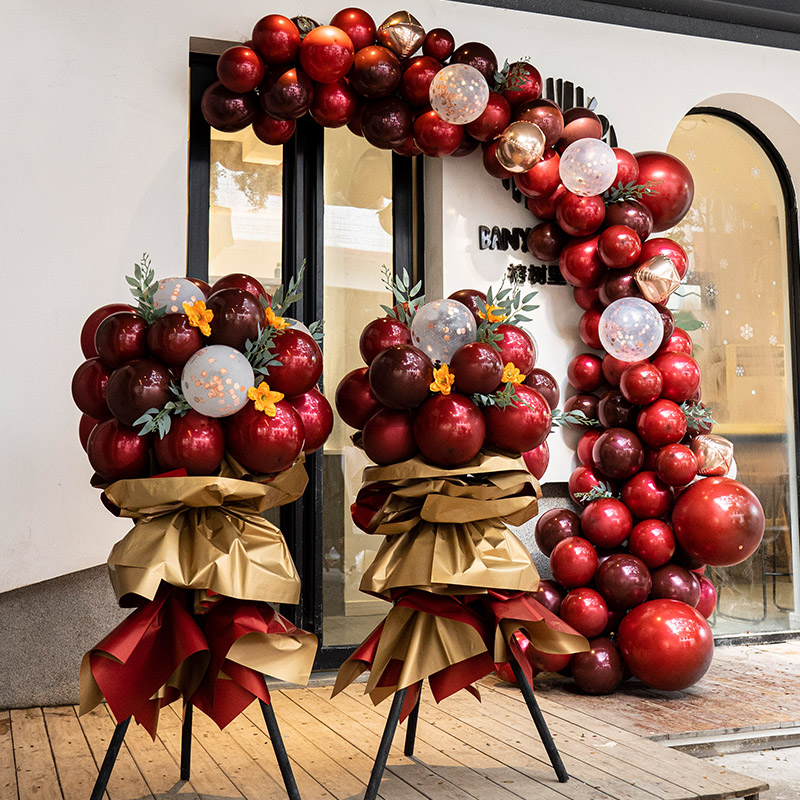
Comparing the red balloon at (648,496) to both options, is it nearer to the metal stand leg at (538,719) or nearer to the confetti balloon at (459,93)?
the metal stand leg at (538,719)

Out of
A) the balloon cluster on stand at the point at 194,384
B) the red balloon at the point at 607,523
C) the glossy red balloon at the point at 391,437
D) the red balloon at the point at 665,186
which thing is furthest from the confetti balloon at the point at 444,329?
the red balloon at the point at 665,186

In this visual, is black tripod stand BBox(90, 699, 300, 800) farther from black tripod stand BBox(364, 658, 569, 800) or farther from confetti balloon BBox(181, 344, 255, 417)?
confetti balloon BBox(181, 344, 255, 417)

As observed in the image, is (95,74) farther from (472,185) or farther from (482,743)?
(482,743)

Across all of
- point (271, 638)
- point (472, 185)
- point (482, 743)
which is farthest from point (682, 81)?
point (271, 638)

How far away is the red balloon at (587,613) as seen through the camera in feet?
11.2

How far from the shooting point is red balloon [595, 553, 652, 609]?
3.43 metres

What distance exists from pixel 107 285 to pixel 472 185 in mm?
1640

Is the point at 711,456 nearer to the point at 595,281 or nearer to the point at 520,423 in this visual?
the point at 595,281

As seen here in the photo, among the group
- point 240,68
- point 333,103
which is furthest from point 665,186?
point 240,68

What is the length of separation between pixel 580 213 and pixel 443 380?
5.83 ft

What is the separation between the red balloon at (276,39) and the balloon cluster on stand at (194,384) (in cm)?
162

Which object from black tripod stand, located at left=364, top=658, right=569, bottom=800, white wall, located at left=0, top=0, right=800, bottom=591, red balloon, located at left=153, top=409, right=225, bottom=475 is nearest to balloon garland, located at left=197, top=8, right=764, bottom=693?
white wall, located at left=0, top=0, right=800, bottom=591

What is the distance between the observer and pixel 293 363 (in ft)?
7.20

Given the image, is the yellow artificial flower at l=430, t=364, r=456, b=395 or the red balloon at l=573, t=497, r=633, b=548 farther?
the red balloon at l=573, t=497, r=633, b=548
